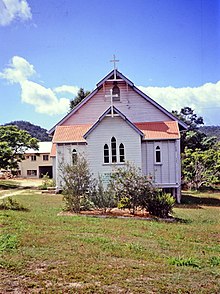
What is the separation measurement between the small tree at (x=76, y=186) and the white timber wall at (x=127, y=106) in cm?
907

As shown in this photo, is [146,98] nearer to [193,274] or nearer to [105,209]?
[105,209]

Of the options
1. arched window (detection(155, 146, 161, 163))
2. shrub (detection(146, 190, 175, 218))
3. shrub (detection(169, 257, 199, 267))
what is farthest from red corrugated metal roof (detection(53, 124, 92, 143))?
shrub (detection(169, 257, 199, 267))

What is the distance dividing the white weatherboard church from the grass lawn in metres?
8.48

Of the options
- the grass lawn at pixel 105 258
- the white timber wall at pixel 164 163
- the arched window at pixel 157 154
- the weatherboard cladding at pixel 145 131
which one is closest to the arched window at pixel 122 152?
the weatherboard cladding at pixel 145 131

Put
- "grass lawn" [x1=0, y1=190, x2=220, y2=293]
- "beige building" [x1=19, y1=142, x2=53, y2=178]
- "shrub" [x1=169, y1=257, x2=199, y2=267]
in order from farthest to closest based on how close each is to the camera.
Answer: "beige building" [x1=19, y1=142, x2=53, y2=178] → "shrub" [x1=169, y1=257, x2=199, y2=267] → "grass lawn" [x1=0, y1=190, x2=220, y2=293]

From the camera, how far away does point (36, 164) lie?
157 feet

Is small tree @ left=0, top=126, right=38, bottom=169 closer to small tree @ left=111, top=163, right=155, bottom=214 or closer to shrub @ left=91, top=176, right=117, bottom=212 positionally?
shrub @ left=91, top=176, right=117, bottom=212

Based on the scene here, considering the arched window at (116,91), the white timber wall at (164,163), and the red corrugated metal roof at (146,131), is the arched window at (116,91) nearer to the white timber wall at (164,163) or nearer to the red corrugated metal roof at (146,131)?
the red corrugated metal roof at (146,131)

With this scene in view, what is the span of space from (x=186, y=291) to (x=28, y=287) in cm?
203

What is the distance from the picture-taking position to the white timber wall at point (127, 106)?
22734 mm

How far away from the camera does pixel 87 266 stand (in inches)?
223

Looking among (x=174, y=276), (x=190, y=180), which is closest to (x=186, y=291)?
(x=174, y=276)

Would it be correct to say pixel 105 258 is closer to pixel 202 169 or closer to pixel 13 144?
pixel 202 169

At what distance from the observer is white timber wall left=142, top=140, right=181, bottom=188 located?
67.9 ft
